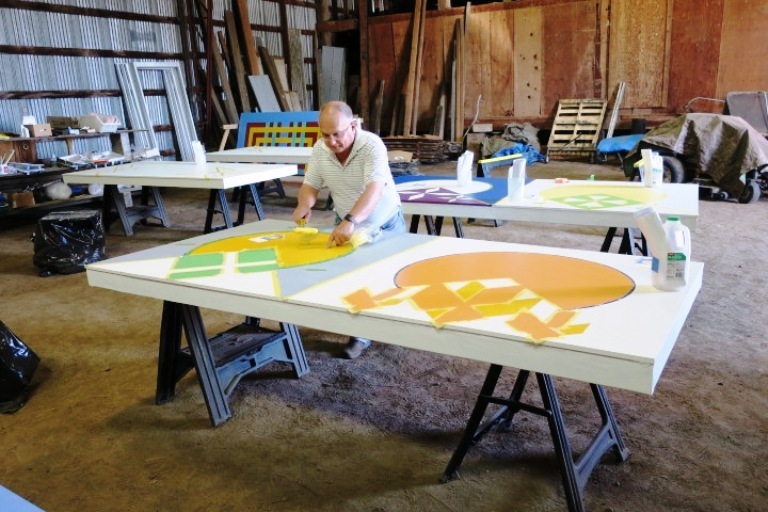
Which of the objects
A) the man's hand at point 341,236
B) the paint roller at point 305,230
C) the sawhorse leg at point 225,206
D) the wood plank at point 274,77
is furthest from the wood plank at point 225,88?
the man's hand at point 341,236

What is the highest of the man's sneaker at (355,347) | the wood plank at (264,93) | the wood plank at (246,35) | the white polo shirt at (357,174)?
the wood plank at (246,35)

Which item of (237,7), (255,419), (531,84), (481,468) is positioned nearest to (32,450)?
(255,419)

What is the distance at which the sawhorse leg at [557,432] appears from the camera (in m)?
1.87

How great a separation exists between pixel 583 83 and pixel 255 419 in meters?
9.53

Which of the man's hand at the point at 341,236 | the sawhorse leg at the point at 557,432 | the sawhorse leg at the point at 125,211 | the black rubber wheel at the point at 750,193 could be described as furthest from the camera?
the black rubber wheel at the point at 750,193

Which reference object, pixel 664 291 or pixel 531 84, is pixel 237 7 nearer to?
pixel 531 84

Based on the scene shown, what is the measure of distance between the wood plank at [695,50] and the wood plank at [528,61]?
84.1 inches

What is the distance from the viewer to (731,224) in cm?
573

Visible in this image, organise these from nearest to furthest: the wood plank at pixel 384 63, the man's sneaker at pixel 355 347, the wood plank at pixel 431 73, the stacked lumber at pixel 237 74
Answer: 1. the man's sneaker at pixel 355 347
2. the stacked lumber at pixel 237 74
3. the wood plank at pixel 431 73
4. the wood plank at pixel 384 63

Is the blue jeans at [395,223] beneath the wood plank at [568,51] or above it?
beneath

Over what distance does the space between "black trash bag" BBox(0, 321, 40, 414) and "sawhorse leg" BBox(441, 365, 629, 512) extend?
2068 mm

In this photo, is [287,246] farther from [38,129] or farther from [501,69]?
[501,69]

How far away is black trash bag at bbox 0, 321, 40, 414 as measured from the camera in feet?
9.34

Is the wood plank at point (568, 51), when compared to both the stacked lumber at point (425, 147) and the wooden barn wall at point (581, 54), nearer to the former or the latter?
the wooden barn wall at point (581, 54)
